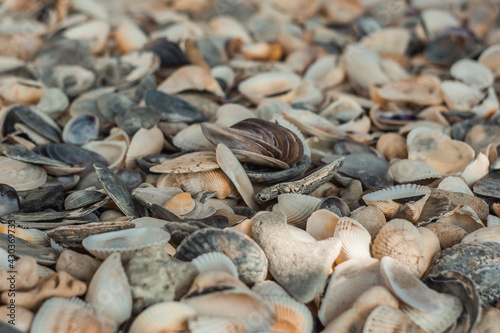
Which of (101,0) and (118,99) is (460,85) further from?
Result: (101,0)

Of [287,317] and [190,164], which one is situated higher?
[190,164]

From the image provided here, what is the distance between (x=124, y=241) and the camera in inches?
70.6

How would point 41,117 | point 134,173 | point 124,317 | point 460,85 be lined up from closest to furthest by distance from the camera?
point 124,317 < point 134,173 < point 41,117 < point 460,85

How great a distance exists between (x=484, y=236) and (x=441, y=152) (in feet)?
2.89

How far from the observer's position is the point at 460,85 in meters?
3.43

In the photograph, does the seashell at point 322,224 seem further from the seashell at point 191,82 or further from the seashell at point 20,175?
the seashell at point 191,82

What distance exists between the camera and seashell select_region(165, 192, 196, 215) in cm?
204

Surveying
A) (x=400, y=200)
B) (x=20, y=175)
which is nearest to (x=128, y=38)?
(x=20, y=175)

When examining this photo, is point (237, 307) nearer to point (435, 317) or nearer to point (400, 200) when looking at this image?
point (435, 317)

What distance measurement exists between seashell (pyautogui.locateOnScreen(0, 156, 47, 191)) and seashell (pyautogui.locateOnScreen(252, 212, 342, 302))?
1.18 metres

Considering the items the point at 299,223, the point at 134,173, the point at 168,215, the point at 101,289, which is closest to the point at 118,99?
the point at 134,173

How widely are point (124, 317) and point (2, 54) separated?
330 centimetres

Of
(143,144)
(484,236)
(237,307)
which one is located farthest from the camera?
(143,144)

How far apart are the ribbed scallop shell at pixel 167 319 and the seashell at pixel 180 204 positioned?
0.63 meters
